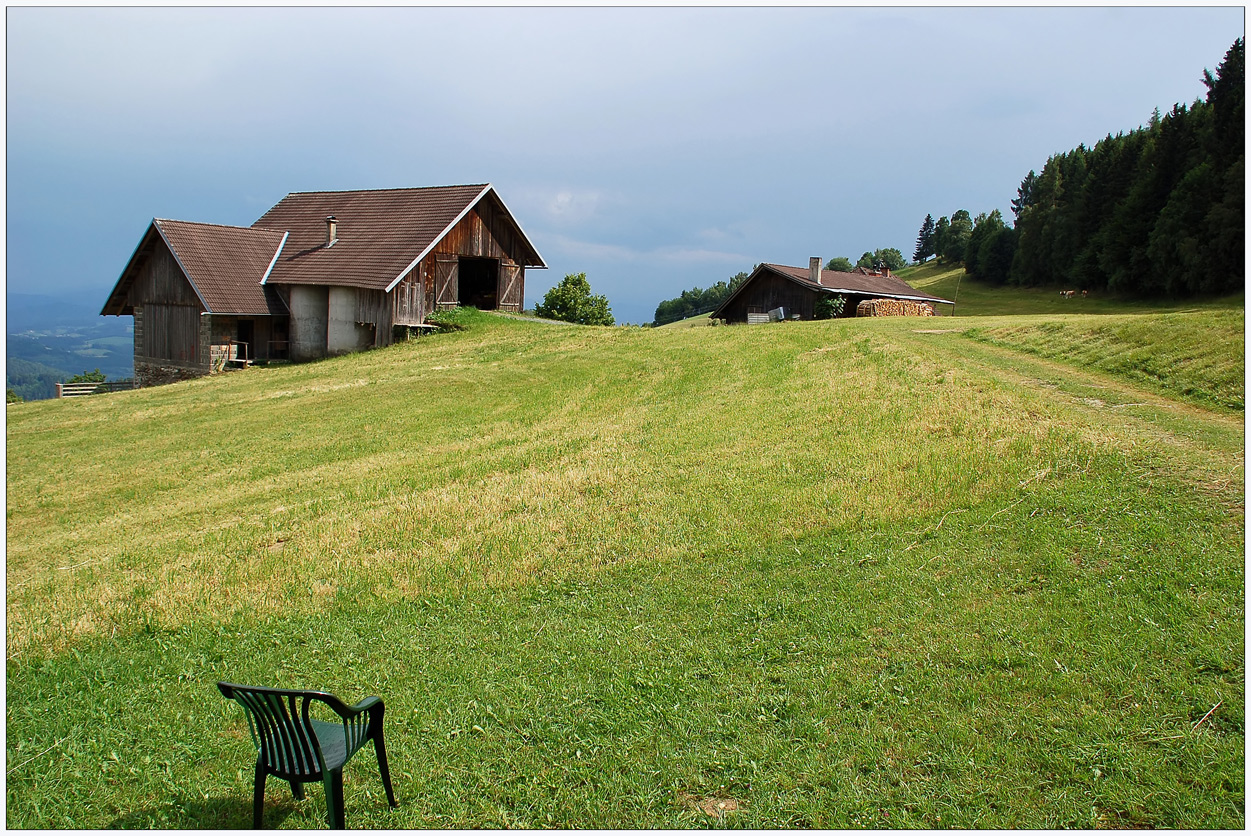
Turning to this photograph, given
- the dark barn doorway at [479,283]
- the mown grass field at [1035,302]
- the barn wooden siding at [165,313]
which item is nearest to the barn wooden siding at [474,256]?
the dark barn doorway at [479,283]

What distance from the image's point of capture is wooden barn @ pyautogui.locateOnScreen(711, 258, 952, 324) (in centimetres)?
4581

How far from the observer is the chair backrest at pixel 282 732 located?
4.96m

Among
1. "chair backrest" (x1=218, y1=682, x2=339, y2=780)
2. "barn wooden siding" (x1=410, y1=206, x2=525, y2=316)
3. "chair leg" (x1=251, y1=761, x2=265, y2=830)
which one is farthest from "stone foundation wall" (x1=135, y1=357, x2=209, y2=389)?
"chair backrest" (x1=218, y1=682, x2=339, y2=780)

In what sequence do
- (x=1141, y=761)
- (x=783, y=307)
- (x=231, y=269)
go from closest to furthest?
(x=1141, y=761) → (x=231, y=269) → (x=783, y=307)

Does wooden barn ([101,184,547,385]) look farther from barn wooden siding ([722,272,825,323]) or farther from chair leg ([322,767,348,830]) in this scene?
Answer: chair leg ([322,767,348,830])

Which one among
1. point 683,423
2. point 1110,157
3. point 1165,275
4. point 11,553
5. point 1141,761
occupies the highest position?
point 1110,157

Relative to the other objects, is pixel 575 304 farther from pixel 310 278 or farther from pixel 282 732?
pixel 282 732

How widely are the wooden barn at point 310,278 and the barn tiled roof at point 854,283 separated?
15.6m

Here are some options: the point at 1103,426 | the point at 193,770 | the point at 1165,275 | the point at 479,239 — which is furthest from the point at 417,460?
the point at 1165,275

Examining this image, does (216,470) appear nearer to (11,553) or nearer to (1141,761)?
(11,553)

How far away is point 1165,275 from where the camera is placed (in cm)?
5719

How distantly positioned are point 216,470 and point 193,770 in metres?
11.7

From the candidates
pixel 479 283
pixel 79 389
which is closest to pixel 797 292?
pixel 479 283

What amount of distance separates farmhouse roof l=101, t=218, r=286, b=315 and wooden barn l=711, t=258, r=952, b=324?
26110 millimetres
